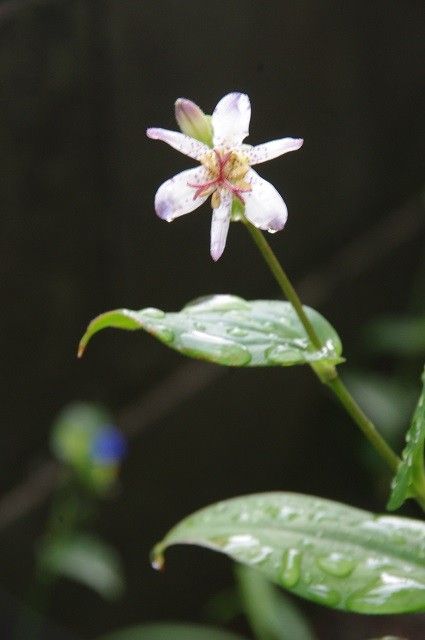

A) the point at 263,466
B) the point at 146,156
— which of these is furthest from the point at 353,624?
the point at 146,156

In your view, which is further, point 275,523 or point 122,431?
point 122,431

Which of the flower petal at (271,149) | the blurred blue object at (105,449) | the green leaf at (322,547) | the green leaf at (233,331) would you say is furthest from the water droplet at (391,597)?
the blurred blue object at (105,449)

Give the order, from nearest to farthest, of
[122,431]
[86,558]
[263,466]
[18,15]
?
[18,15], [86,558], [122,431], [263,466]

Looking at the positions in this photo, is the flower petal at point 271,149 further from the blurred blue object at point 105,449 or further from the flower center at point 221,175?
the blurred blue object at point 105,449

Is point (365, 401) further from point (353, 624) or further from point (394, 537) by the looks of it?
point (394, 537)

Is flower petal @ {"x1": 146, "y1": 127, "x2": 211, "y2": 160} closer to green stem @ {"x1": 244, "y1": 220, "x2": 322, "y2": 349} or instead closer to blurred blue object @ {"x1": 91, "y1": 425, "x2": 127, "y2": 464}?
green stem @ {"x1": 244, "y1": 220, "x2": 322, "y2": 349}

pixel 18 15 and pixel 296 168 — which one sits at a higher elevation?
pixel 18 15

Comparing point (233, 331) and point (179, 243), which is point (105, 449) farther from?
point (233, 331)
